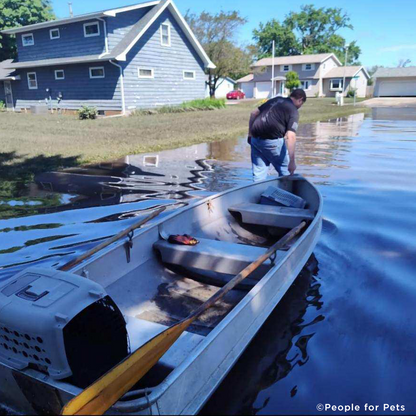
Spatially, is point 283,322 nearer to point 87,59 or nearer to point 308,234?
point 308,234

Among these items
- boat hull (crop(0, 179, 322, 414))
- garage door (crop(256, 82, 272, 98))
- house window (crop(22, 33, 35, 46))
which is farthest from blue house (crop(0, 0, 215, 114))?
garage door (crop(256, 82, 272, 98))

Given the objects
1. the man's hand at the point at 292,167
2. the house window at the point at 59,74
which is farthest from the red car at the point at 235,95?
the man's hand at the point at 292,167

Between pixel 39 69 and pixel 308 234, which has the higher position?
pixel 39 69

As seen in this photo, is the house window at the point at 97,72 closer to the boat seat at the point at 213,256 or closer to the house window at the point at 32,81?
the house window at the point at 32,81

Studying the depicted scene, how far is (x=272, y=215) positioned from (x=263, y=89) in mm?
54767

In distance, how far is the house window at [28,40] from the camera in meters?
26.8

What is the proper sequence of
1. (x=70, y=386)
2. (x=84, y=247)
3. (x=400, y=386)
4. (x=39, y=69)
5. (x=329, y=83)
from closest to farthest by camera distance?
(x=70, y=386)
(x=400, y=386)
(x=84, y=247)
(x=39, y=69)
(x=329, y=83)

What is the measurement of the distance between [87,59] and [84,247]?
2039 centimetres

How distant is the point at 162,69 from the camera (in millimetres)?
25641

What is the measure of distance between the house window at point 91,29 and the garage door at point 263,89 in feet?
119

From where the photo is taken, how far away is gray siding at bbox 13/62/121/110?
23.3m

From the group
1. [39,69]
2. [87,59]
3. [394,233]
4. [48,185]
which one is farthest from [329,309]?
[39,69]

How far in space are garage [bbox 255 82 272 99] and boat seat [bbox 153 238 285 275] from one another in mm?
55214

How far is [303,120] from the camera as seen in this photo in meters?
23.2
